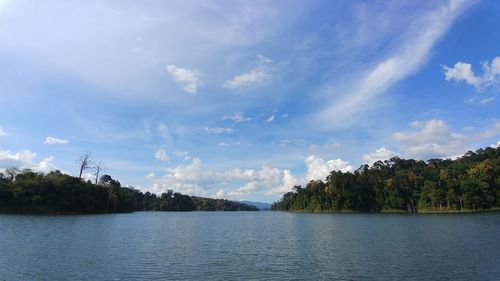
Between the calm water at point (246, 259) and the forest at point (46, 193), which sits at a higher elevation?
the forest at point (46, 193)

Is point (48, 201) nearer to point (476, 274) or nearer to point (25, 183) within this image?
point (25, 183)

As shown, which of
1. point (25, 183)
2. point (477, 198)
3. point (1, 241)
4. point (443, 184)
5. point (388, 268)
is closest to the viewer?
point (388, 268)

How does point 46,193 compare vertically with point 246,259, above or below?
above

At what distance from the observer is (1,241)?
159ft

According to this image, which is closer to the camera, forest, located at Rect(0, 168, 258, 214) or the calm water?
the calm water

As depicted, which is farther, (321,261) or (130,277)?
(321,261)

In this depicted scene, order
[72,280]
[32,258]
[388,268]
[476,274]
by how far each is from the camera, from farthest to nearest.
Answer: [32,258]
[388,268]
[476,274]
[72,280]

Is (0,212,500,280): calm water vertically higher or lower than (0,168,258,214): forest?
lower

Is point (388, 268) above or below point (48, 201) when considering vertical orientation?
below

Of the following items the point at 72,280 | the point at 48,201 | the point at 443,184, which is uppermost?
the point at 443,184

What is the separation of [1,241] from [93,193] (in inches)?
4729

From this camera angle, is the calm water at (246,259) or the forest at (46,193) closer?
the calm water at (246,259)

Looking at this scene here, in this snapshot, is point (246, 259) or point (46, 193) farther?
point (46, 193)

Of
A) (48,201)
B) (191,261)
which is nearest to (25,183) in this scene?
(48,201)
